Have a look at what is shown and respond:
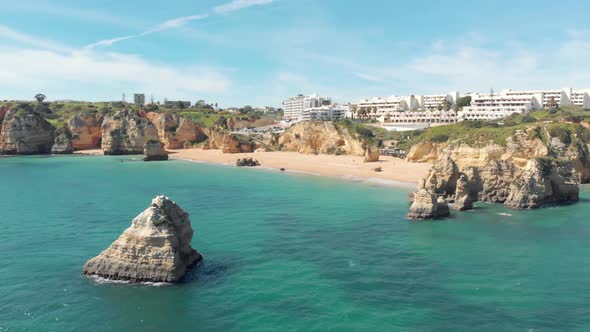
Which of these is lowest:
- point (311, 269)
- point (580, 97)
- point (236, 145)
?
point (311, 269)

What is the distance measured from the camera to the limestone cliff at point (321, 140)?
322ft

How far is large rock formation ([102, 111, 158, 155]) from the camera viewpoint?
115 metres

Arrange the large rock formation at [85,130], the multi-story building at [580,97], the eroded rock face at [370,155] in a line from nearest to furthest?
the eroded rock face at [370,155], the large rock formation at [85,130], the multi-story building at [580,97]

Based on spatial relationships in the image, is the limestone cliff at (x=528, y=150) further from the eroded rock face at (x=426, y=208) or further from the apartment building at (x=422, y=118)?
the apartment building at (x=422, y=118)


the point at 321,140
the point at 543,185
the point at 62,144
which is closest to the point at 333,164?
the point at 321,140

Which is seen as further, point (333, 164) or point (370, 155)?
point (333, 164)

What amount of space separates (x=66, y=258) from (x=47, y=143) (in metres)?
99.1

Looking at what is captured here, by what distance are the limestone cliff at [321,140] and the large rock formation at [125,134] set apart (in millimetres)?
34012

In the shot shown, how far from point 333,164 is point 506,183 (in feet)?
128

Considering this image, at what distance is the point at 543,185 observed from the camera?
4925 centimetres

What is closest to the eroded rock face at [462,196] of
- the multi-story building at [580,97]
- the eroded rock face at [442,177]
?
Result: the eroded rock face at [442,177]

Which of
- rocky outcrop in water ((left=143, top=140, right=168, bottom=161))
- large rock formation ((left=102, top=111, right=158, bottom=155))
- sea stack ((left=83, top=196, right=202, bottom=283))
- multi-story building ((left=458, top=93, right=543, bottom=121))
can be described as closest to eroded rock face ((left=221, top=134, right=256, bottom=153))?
rocky outcrop in water ((left=143, top=140, right=168, bottom=161))

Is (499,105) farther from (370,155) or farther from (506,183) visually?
(506,183)

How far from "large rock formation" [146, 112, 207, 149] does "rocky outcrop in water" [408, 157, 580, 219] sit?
83459 millimetres
